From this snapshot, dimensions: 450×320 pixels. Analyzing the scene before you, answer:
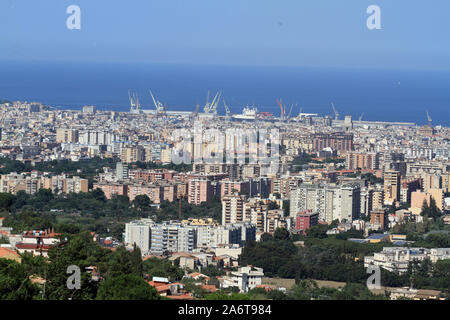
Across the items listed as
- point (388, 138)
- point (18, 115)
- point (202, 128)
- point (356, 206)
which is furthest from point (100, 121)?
point (356, 206)

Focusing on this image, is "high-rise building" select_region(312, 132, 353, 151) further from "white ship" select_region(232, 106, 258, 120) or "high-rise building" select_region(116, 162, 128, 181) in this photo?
"white ship" select_region(232, 106, 258, 120)

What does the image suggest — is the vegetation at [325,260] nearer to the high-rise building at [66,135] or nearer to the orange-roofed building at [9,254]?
the orange-roofed building at [9,254]

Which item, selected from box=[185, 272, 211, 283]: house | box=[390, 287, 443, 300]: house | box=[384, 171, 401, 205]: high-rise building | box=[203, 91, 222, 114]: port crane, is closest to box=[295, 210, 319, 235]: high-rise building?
box=[384, 171, 401, 205]: high-rise building

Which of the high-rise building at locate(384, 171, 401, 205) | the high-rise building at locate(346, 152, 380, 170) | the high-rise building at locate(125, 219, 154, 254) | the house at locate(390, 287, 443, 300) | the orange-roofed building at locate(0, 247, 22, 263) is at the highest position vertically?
the high-rise building at locate(346, 152, 380, 170)

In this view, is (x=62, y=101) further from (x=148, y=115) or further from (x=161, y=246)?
(x=161, y=246)

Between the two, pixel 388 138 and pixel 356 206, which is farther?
pixel 388 138

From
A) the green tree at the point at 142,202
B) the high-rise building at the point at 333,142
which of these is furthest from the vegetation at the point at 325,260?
the high-rise building at the point at 333,142

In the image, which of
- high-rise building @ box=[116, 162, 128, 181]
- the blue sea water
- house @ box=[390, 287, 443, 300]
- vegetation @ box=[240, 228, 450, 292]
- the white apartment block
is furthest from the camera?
the blue sea water

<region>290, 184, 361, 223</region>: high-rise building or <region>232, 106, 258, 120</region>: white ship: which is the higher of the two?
<region>232, 106, 258, 120</region>: white ship
